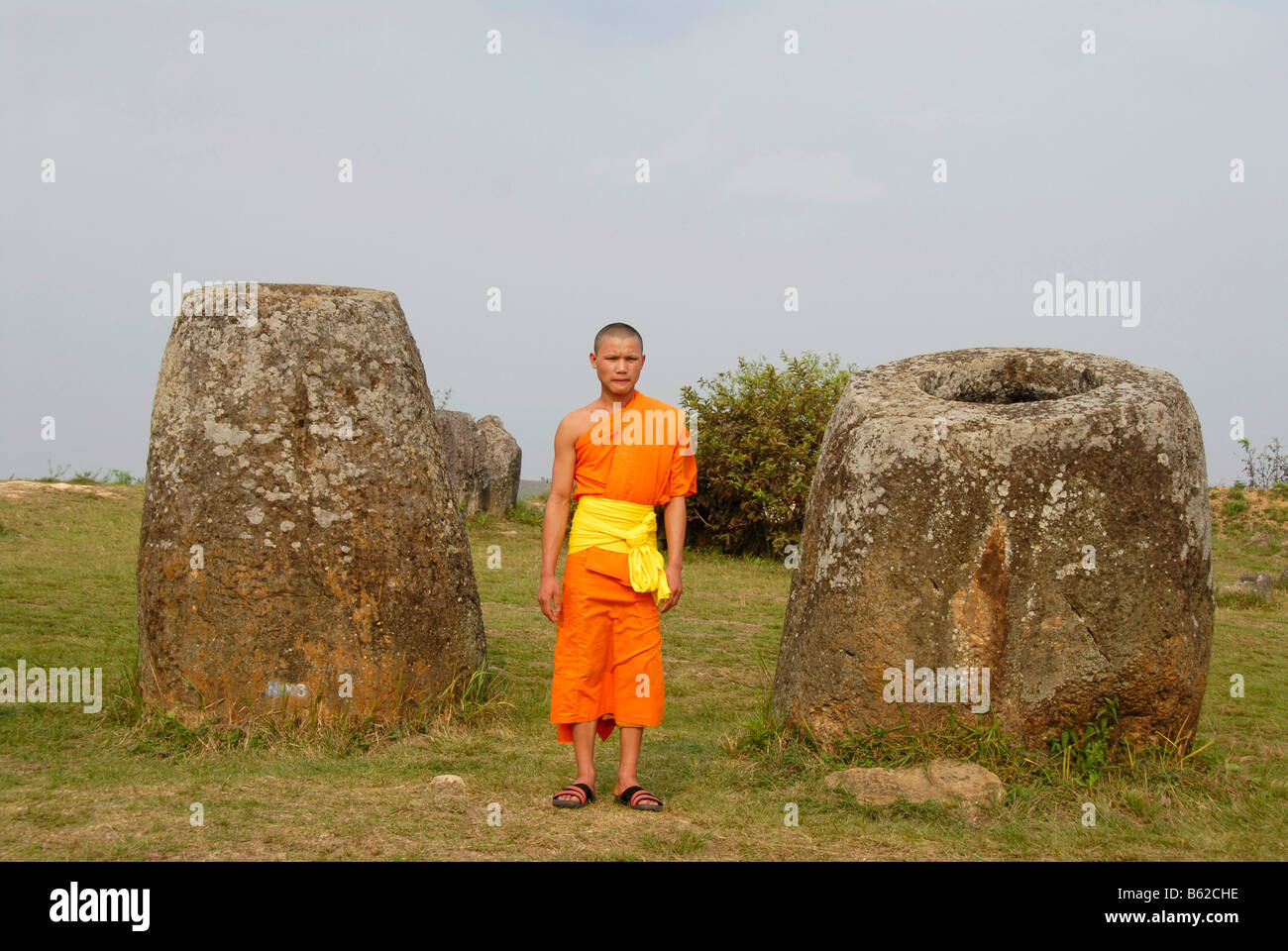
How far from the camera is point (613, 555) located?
5.43m

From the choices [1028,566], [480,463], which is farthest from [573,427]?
[480,463]

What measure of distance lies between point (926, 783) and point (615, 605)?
1635 mm

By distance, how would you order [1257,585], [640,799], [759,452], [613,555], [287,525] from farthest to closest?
[759,452]
[1257,585]
[287,525]
[613,555]
[640,799]

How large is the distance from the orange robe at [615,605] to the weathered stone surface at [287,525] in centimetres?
139

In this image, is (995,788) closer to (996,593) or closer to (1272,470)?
(996,593)

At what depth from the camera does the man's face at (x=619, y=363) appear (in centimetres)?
538

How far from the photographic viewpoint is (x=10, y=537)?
13.4 meters

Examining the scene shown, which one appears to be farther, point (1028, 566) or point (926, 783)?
point (1028, 566)

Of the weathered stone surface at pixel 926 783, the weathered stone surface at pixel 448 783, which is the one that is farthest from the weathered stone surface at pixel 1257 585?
the weathered stone surface at pixel 448 783

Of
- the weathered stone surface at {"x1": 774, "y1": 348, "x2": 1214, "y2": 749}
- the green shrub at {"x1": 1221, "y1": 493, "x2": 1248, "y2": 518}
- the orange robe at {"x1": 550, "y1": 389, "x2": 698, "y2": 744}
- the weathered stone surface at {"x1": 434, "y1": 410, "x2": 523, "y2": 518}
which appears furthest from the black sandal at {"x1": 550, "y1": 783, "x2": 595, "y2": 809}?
the green shrub at {"x1": 1221, "y1": 493, "x2": 1248, "y2": 518}

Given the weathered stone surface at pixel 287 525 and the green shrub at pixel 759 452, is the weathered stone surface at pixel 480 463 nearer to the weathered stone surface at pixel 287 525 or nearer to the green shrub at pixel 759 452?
the green shrub at pixel 759 452

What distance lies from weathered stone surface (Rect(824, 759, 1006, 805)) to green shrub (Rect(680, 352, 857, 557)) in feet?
36.1

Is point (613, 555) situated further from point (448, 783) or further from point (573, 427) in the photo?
point (448, 783)

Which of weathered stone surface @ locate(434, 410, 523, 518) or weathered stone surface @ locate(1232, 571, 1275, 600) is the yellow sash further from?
weathered stone surface @ locate(434, 410, 523, 518)
